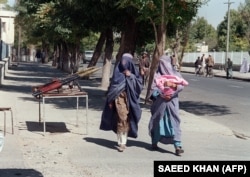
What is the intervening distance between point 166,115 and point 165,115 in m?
0.02

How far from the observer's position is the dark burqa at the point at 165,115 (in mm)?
9562

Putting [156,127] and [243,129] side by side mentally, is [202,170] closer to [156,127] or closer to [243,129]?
[156,127]

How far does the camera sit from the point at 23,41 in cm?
9812

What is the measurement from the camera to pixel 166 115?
961 cm

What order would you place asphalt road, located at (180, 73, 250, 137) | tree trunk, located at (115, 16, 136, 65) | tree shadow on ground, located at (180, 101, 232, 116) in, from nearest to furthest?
asphalt road, located at (180, 73, 250, 137), tree shadow on ground, located at (180, 101, 232, 116), tree trunk, located at (115, 16, 136, 65)

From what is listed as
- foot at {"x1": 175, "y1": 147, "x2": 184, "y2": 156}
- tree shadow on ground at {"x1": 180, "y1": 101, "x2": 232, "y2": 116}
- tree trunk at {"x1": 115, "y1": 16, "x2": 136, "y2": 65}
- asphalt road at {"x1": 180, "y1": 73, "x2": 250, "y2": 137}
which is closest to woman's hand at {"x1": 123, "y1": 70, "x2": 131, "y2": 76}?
foot at {"x1": 175, "y1": 147, "x2": 184, "y2": 156}

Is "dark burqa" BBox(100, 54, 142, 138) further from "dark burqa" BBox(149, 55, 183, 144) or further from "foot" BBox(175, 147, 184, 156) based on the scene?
"foot" BBox(175, 147, 184, 156)

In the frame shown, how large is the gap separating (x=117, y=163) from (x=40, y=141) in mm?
2427

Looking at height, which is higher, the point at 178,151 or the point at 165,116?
the point at 165,116

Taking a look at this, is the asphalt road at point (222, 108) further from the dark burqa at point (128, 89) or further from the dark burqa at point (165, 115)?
the dark burqa at point (128, 89)

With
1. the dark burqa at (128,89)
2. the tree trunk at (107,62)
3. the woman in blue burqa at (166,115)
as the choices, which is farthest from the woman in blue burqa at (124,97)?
the tree trunk at (107,62)

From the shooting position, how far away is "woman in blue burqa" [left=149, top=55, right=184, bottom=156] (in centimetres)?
955

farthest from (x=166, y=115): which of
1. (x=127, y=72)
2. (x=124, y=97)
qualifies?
(x=127, y=72)

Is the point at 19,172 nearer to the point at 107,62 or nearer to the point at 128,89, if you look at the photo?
the point at 128,89
